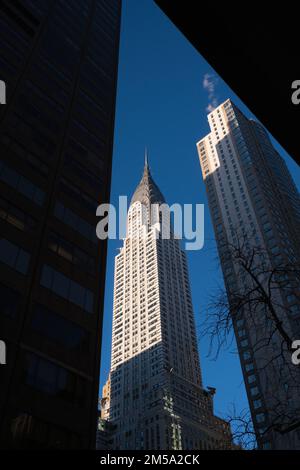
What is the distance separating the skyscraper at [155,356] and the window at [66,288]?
11397 cm

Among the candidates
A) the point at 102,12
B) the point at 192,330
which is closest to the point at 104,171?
the point at 102,12

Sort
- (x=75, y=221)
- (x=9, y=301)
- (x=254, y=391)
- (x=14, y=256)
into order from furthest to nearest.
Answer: (x=254, y=391), (x=75, y=221), (x=14, y=256), (x=9, y=301)

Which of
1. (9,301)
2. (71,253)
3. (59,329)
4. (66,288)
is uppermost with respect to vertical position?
(71,253)

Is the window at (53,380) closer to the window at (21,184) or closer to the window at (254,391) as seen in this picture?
the window at (21,184)

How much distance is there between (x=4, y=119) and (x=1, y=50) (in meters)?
11.4

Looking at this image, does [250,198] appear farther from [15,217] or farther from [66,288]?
[15,217]

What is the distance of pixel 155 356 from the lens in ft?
495

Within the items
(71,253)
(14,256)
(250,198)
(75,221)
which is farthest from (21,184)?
(250,198)

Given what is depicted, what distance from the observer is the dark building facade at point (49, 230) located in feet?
72.2

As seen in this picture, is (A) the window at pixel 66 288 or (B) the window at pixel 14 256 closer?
(B) the window at pixel 14 256

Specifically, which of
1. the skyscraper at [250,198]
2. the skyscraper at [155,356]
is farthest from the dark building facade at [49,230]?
the skyscraper at [155,356]

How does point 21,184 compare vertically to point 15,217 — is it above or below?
above

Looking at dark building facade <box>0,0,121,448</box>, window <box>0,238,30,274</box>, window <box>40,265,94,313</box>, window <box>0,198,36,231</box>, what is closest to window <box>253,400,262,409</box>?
dark building facade <box>0,0,121,448</box>

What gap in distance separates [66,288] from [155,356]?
12945 cm
